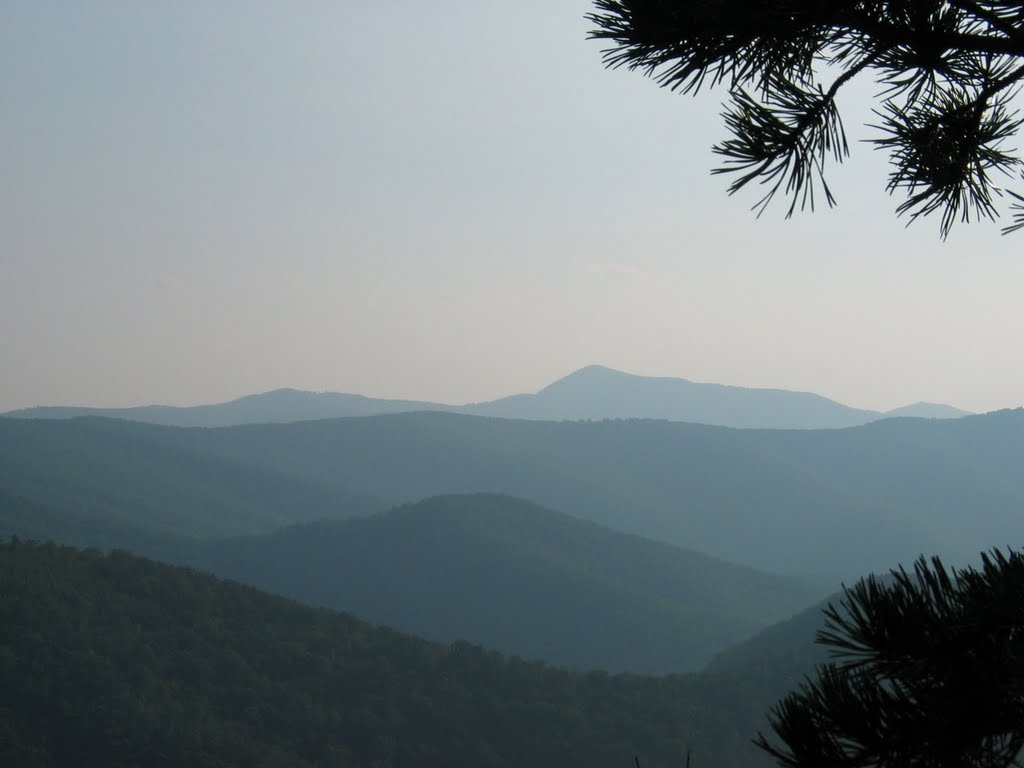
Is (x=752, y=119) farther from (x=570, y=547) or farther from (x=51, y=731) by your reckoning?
(x=570, y=547)

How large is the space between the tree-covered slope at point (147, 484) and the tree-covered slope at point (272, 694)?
179 feet

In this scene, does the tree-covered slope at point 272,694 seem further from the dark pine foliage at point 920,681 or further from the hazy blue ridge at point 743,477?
the hazy blue ridge at point 743,477

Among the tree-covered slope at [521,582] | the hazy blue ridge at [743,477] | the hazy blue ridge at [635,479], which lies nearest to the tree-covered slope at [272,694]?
the tree-covered slope at [521,582]

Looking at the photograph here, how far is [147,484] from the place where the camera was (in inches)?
5468

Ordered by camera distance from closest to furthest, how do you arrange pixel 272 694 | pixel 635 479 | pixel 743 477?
pixel 272 694
pixel 743 477
pixel 635 479

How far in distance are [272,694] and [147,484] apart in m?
93.8

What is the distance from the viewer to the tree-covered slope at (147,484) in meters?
121

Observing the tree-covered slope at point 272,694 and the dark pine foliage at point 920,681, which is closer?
the dark pine foliage at point 920,681

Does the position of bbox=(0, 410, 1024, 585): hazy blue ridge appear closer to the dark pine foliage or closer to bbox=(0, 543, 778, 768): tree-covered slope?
bbox=(0, 543, 778, 768): tree-covered slope

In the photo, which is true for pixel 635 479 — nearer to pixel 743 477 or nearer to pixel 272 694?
pixel 743 477

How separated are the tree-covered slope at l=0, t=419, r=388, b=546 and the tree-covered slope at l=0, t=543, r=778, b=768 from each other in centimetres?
5463

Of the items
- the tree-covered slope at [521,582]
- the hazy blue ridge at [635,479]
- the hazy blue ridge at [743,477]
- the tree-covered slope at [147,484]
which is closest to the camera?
the tree-covered slope at [521,582]

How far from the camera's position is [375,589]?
4063 inches

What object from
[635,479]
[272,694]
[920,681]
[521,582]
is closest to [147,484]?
[521,582]
